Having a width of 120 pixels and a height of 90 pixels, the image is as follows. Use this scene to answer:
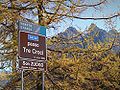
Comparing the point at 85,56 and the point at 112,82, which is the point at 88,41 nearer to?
the point at 85,56

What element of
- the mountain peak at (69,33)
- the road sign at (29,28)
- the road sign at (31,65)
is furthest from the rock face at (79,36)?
Answer: the road sign at (31,65)

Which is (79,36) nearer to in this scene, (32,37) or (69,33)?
(69,33)

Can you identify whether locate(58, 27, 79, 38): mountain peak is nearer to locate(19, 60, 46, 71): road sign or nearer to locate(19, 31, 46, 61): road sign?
locate(19, 31, 46, 61): road sign

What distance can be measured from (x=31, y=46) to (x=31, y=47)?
2 cm

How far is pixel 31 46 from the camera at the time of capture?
21.2ft

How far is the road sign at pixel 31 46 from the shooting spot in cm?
632

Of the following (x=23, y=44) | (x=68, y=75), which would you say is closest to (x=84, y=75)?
(x=68, y=75)

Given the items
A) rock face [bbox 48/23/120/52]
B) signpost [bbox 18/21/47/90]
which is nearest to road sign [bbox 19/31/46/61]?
signpost [bbox 18/21/47/90]

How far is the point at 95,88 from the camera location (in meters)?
9.28

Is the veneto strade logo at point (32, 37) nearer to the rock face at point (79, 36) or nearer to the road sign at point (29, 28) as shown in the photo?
the road sign at point (29, 28)

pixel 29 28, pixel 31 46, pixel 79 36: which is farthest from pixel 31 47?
pixel 79 36

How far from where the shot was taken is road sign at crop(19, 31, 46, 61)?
20.7 feet

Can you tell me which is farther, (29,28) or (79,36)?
(79,36)

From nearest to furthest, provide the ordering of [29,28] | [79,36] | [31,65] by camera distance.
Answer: [31,65] < [29,28] < [79,36]
